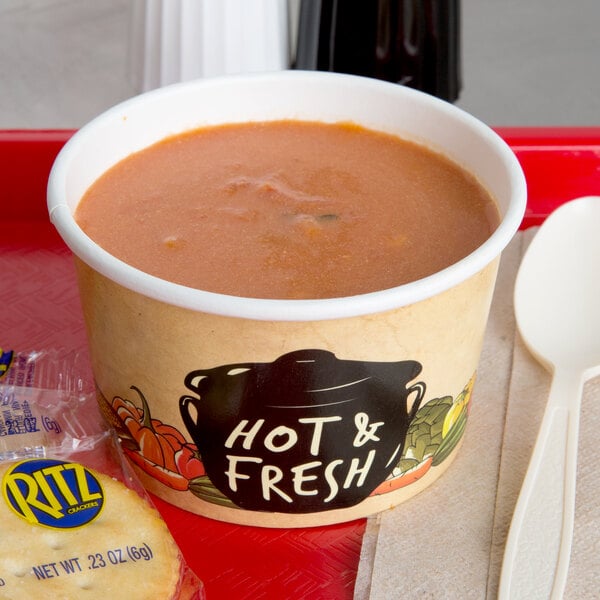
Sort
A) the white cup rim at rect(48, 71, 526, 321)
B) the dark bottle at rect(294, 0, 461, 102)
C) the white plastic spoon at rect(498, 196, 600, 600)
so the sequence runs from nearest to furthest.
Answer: the white cup rim at rect(48, 71, 526, 321), the white plastic spoon at rect(498, 196, 600, 600), the dark bottle at rect(294, 0, 461, 102)

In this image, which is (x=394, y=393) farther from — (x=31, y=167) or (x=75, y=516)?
(x=31, y=167)

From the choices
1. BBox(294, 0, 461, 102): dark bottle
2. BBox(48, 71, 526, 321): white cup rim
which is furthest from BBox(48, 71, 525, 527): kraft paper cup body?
BBox(294, 0, 461, 102): dark bottle

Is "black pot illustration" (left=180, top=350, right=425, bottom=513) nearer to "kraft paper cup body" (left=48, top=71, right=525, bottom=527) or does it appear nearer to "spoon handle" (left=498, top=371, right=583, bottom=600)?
"kraft paper cup body" (left=48, top=71, right=525, bottom=527)

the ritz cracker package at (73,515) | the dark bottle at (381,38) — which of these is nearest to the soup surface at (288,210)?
the ritz cracker package at (73,515)

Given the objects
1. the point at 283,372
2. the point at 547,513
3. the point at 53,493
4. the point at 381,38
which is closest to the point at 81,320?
the point at 53,493

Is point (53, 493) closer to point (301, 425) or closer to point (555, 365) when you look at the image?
point (301, 425)
